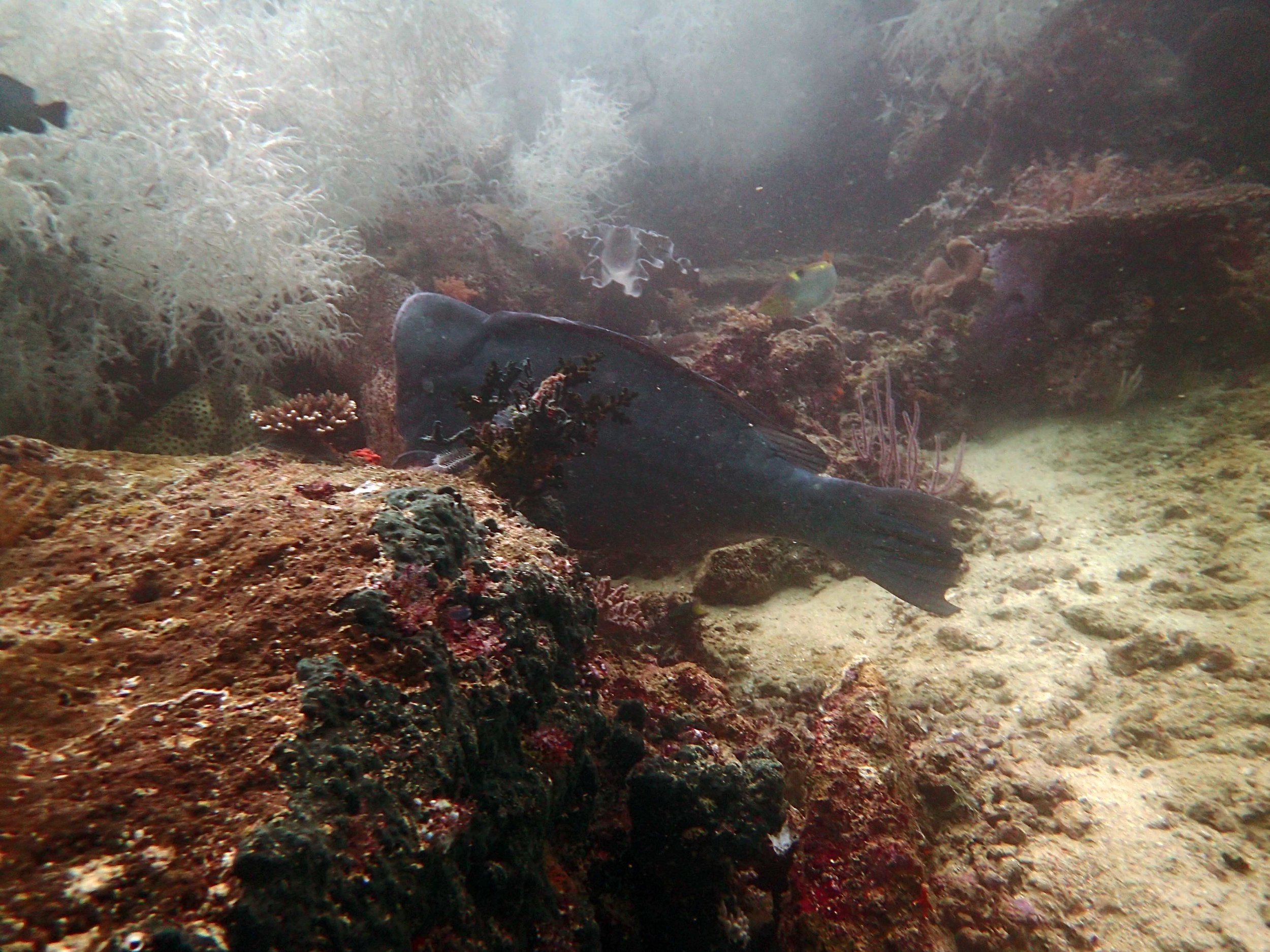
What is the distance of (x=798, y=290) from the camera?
546 centimetres

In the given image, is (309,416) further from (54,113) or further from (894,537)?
(894,537)

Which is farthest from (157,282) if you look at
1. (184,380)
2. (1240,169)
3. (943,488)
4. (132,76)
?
(1240,169)

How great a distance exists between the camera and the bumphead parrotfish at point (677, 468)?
3.30 meters

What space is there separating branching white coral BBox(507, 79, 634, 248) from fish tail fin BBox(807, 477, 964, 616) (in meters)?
5.72

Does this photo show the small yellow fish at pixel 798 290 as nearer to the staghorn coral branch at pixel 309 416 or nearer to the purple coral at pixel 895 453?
the purple coral at pixel 895 453

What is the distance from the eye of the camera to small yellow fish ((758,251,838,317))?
5.45 m

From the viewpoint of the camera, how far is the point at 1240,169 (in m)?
6.68

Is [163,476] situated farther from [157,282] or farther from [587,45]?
[587,45]

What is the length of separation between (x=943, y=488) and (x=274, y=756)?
4436mm

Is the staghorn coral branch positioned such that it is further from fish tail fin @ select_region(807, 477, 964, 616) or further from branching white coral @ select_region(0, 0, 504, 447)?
fish tail fin @ select_region(807, 477, 964, 616)

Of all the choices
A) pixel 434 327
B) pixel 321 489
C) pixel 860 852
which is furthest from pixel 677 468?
pixel 860 852

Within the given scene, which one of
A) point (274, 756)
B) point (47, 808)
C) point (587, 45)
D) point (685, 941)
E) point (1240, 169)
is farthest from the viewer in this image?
point (587, 45)

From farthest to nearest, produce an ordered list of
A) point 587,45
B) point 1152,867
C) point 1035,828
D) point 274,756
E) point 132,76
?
point 587,45
point 132,76
point 1035,828
point 1152,867
point 274,756

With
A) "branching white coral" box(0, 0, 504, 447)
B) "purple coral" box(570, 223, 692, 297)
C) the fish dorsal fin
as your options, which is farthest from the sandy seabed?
"branching white coral" box(0, 0, 504, 447)
